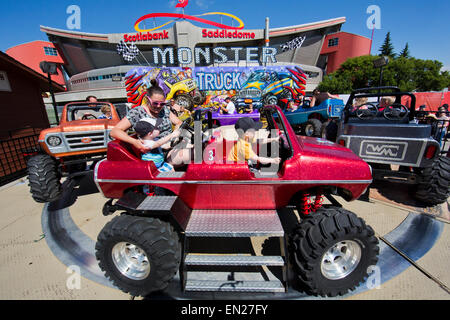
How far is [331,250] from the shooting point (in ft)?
6.98

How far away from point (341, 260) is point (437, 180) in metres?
2.80

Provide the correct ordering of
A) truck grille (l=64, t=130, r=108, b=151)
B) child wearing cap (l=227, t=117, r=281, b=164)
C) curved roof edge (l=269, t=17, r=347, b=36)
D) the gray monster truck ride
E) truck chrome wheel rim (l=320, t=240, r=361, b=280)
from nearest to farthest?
truck chrome wheel rim (l=320, t=240, r=361, b=280)
child wearing cap (l=227, t=117, r=281, b=164)
the gray monster truck ride
truck grille (l=64, t=130, r=108, b=151)
curved roof edge (l=269, t=17, r=347, b=36)

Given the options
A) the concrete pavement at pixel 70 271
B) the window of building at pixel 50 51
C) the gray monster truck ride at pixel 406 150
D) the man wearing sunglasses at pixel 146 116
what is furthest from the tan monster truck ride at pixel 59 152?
the window of building at pixel 50 51

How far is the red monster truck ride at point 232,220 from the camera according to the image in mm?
1979

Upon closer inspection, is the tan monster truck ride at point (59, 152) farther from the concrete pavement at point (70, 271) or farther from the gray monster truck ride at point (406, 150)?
the gray monster truck ride at point (406, 150)

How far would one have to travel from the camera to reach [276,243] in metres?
2.87

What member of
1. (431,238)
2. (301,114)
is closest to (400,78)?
(301,114)

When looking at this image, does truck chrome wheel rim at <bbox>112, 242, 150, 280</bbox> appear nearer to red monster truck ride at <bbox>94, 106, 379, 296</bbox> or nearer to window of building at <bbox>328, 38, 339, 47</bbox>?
red monster truck ride at <bbox>94, 106, 379, 296</bbox>

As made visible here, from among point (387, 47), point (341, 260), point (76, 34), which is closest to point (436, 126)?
point (341, 260)

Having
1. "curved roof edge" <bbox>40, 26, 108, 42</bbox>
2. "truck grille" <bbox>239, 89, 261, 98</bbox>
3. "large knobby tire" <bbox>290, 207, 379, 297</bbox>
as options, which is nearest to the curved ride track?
"large knobby tire" <bbox>290, 207, 379, 297</bbox>

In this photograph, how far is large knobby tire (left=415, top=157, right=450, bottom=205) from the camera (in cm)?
344

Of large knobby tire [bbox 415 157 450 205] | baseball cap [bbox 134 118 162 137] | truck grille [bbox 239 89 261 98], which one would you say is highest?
truck grille [bbox 239 89 261 98]
